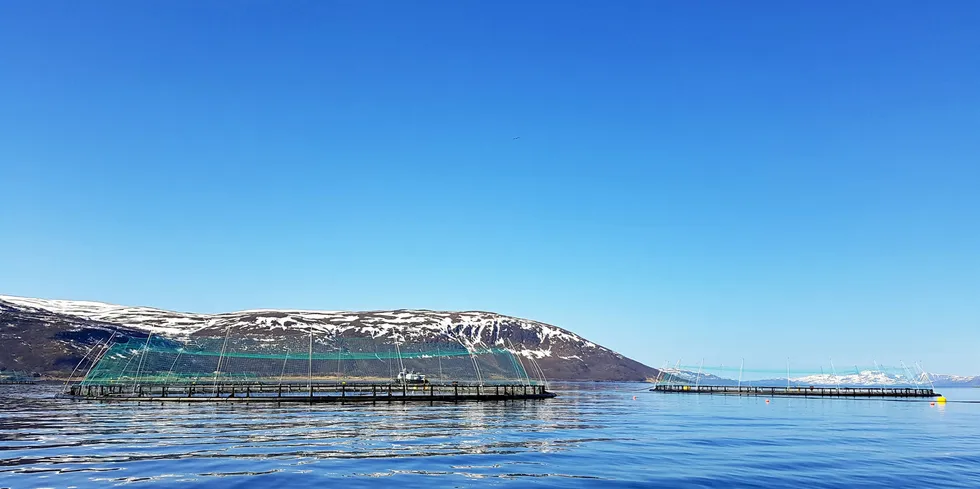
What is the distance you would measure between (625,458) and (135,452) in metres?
27.5

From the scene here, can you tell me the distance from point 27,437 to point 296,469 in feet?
79.4

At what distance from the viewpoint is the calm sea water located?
32.0 meters

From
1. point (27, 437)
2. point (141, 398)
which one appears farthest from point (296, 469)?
point (141, 398)

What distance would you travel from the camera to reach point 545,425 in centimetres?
6334

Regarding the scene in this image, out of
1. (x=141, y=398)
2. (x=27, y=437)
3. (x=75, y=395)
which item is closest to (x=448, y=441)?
(x=27, y=437)

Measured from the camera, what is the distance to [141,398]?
9294 cm

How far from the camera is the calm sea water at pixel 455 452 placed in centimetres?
3203

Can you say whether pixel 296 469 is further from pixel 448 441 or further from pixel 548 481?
pixel 448 441

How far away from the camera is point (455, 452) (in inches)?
1638

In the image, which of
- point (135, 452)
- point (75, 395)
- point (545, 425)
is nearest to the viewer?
point (135, 452)

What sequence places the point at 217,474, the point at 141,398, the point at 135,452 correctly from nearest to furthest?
the point at 217,474 < the point at 135,452 < the point at 141,398

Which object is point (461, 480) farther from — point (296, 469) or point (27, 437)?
point (27, 437)

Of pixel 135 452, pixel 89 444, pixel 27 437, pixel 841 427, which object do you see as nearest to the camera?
pixel 135 452

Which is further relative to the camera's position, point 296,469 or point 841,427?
point 841,427
